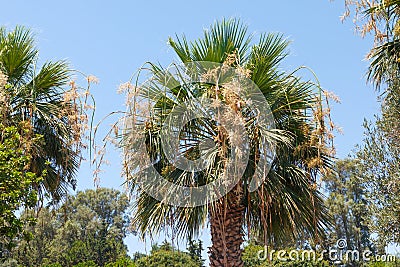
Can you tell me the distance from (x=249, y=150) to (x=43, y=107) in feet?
10.2

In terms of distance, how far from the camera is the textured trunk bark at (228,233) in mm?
6445

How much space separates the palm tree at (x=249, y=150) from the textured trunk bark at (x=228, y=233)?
13 mm

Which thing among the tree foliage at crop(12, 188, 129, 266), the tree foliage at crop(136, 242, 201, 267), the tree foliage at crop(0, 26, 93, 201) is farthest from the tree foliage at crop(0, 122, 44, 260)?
the tree foliage at crop(12, 188, 129, 266)

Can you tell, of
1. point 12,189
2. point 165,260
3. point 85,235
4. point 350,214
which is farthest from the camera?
point 85,235

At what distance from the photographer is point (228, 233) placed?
21.5 feet

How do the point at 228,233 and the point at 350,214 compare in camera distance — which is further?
the point at 350,214

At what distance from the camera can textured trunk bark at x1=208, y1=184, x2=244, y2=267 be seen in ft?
21.1

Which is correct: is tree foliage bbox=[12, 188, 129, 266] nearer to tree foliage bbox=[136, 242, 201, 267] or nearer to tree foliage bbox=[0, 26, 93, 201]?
tree foliage bbox=[136, 242, 201, 267]

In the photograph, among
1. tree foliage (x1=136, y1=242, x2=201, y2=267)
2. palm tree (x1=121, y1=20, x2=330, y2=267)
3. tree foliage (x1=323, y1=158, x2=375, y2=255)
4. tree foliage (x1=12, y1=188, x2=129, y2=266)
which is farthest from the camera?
tree foliage (x1=12, y1=188, x2=129, y2=266)

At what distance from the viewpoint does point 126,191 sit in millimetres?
6277

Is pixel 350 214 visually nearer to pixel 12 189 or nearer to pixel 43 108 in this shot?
pixel 43 108

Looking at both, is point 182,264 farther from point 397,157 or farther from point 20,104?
point 20,104

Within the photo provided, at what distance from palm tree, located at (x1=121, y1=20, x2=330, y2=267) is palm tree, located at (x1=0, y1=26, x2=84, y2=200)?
1.13 meters

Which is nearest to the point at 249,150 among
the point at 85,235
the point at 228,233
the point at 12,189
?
the point at 228,233
